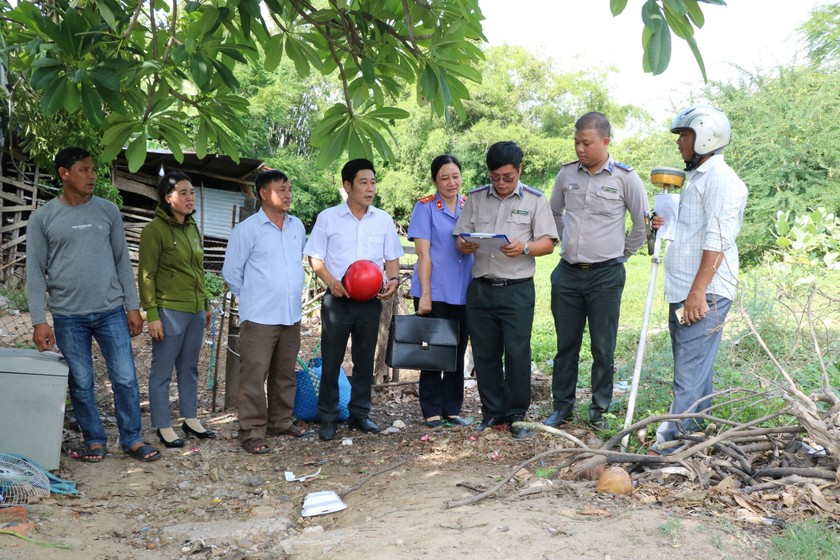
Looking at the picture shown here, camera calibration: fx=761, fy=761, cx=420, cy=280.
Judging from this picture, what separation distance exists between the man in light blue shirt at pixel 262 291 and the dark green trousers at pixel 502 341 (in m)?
1.29

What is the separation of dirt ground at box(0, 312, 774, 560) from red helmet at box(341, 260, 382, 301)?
1.09 m

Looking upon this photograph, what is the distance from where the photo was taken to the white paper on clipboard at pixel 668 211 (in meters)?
4.46

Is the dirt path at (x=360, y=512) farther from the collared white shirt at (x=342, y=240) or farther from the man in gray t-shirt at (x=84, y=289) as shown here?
the collared white shirt at (x=342, y=240)

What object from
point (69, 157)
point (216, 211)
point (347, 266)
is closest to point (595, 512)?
point (347, 266)

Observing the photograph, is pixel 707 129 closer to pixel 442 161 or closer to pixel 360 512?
pixel 442 161

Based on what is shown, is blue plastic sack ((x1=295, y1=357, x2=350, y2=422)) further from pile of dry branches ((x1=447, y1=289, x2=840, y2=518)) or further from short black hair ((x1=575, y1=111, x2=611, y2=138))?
short black hair ((x1=575, y1=111, x2=611, y2=138))

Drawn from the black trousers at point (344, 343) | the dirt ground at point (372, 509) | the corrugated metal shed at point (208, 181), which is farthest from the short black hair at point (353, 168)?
the corrugated metal shed at point (208, 181)

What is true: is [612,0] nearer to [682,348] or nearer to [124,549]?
[682,348]

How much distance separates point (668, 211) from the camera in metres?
4.48

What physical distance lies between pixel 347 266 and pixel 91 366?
5.96 feet

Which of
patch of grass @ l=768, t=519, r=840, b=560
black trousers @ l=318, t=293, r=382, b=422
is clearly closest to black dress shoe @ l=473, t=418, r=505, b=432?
black trousers @ l=318, t=293, r=382, b=422

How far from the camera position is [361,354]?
5578 mm

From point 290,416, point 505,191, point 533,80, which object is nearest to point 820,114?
point 505,191

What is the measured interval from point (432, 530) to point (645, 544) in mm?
920
